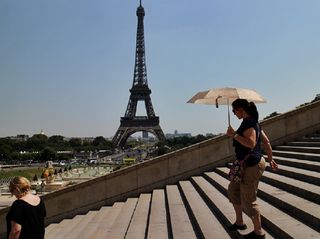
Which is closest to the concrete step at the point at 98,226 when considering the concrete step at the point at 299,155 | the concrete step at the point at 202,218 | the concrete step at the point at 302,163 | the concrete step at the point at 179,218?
the concrete step at the point at 179,218

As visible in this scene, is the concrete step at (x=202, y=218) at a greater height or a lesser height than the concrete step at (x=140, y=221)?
greater

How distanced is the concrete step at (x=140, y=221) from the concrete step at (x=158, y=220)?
129mm

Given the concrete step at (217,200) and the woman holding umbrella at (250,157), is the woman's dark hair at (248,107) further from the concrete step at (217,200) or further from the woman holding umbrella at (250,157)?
the concrete step at (217,200)

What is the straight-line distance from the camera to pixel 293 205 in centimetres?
603

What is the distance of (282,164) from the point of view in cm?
977

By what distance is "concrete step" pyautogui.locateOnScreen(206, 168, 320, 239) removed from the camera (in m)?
5.04

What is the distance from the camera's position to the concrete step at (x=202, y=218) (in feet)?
19.6

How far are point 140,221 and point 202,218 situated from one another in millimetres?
1445

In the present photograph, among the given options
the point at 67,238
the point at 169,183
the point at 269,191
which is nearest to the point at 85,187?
the point at 169,183

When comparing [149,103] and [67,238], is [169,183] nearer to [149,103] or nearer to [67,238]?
[67,238]

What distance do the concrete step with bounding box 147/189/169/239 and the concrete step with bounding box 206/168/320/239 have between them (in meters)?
1.54

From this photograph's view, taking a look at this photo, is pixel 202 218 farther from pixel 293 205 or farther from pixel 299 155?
pixel 299 155

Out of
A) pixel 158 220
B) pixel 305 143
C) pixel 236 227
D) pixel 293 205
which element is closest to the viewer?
pixel 236 227

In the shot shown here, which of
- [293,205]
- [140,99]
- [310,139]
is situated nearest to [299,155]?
[310,139]
